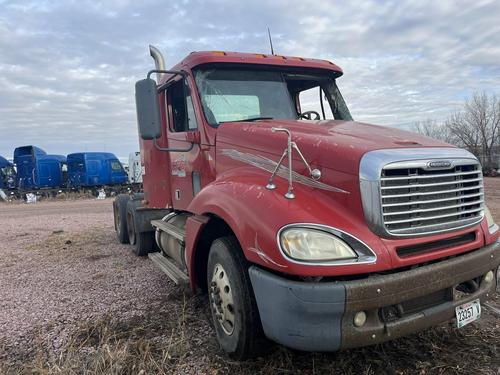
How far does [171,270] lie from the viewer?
4.93 m

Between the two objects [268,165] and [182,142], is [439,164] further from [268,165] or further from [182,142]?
[182,142]

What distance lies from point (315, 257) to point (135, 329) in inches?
89.3

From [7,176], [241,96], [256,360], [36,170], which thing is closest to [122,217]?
[241,96]

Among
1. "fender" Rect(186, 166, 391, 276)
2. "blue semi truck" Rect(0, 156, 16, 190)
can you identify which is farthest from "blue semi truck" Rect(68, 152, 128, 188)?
"fender" Rect(186, 166, 391, 276)

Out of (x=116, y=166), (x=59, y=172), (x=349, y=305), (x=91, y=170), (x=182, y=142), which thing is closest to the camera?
(x=349, y=305)

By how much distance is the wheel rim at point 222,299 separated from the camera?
3.29 meters

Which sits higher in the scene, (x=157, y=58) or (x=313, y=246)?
(x=157, y=58)

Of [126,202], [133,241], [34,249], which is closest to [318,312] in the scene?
[133,241]

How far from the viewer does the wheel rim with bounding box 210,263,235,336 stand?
3.29 meters

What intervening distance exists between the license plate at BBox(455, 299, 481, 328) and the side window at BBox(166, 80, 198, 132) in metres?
3.07

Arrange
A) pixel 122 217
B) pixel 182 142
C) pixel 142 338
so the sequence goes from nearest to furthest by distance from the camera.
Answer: pixel 142 338 < pixel 182 142 < pixel 122 217

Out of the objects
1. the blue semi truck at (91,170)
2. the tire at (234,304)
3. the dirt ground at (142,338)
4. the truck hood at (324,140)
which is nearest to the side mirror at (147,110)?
the truck hood at (324,140)

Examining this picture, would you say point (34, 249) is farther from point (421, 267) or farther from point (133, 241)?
point (421, 267)

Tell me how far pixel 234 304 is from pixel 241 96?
7.67 feet
